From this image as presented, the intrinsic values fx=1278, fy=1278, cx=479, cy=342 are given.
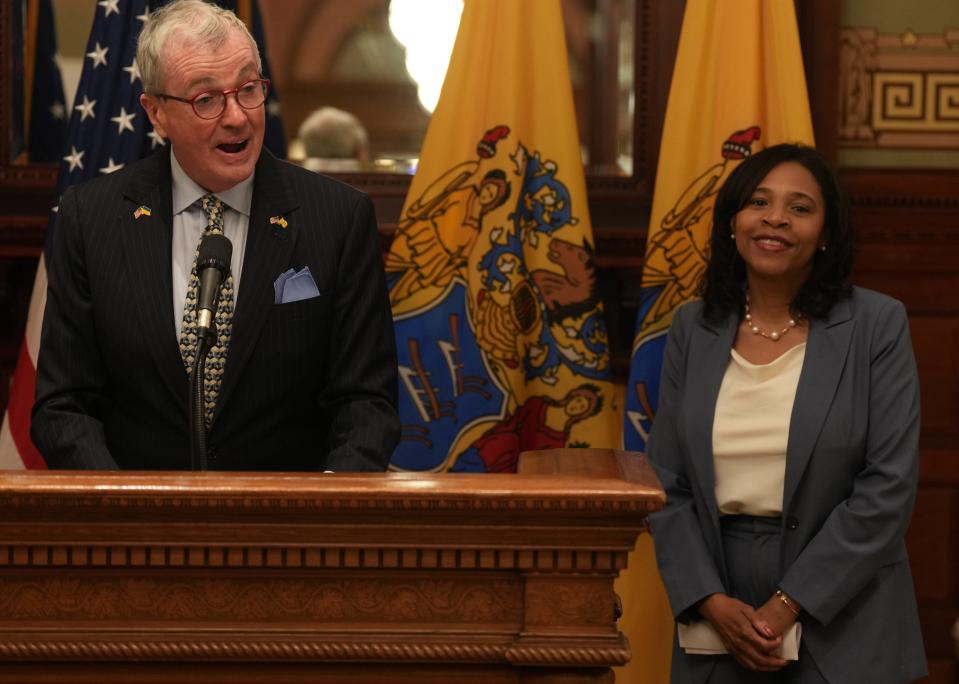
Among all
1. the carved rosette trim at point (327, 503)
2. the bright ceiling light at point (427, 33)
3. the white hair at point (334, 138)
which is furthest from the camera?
the bright ceiling light at point (427, 33)

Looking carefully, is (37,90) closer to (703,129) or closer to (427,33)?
(703,129)

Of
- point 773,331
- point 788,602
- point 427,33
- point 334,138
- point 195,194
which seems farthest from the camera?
point 427,33

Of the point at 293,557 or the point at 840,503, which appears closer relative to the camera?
the point at 293,557

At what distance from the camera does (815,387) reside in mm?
2688

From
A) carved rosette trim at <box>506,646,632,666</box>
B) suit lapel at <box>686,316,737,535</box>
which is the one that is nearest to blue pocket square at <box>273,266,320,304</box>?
suit lapel at <box>686,316,737,535</box>

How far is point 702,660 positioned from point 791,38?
1.70 metres

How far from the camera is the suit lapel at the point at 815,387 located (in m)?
2.65

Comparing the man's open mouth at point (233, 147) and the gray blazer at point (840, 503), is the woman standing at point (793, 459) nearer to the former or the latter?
the gray blazer at point (840, 503)

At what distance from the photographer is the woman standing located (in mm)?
2611

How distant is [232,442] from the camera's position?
2412 mm

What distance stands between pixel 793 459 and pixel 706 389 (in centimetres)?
25

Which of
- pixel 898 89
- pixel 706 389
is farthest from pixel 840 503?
pixel 898 89

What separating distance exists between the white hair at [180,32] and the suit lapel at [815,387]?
129 cm

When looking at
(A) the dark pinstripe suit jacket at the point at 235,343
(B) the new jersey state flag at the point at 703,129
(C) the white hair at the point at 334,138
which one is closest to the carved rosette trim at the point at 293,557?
(A) the dark pinstripe suit jacket at the point at 235,343
